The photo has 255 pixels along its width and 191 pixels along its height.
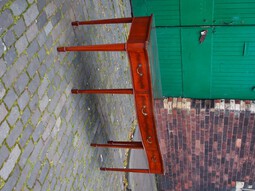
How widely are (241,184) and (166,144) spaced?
71.3 inches

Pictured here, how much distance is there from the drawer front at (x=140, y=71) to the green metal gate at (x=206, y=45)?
2.43 meters

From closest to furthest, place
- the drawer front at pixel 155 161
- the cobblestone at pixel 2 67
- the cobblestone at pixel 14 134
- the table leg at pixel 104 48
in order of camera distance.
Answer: the cobblestone at pixel 2 67
the cobblestone at pixel 14 134
the table leg at pixel 104 48
the drawer front at pixel 155 161

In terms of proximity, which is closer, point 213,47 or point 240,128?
point 213,47

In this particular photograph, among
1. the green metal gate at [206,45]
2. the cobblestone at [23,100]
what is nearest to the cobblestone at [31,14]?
the cobblestone at [23,100]

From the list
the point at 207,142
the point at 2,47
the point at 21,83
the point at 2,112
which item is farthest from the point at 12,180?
the point at 207,142

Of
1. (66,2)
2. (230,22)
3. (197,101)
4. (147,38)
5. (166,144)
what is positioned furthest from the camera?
(166,144)

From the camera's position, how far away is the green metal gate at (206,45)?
17.1 feet

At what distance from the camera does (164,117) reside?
22.5 ft

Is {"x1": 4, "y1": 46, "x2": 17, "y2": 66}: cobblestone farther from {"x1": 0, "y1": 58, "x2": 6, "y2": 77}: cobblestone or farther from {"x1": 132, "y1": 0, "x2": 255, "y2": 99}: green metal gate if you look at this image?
{"x1": 132, "y1": 0, "x2": 255, "y2": 99}: green metal gate

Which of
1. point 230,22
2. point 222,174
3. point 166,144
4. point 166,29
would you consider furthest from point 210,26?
point 222,174

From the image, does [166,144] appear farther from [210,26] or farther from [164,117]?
[210,26]

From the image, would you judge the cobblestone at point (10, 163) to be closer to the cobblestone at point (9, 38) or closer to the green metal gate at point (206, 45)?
the cobblestone at point (9, 38)

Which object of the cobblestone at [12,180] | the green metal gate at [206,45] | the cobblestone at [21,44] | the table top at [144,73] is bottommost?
the cobblestone at [12,180]

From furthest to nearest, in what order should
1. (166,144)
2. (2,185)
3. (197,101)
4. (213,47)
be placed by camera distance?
1. (166,144)
2. (197,101)
3. (213,47)
4. (2,185)
